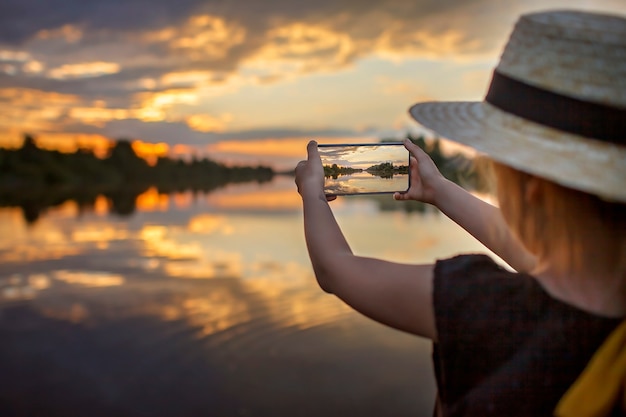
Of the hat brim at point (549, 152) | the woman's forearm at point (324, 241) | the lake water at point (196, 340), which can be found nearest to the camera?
the hat brim at point (549, 152)

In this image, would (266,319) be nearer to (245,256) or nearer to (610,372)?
(245,256)

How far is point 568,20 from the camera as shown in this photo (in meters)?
1.14

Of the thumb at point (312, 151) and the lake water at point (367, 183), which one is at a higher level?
the thumb at point (312, 151)

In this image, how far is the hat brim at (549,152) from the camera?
1.08 meters

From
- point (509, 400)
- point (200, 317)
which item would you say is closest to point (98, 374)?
point (200, 317)

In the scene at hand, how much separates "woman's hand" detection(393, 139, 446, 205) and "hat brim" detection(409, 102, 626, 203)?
369 millimetres

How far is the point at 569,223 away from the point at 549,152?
0.44ft

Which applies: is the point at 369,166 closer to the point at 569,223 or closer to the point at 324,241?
the point at 324,241

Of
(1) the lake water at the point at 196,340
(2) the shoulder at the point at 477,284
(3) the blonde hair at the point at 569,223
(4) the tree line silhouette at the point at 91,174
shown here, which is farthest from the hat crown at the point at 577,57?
(4) the tree line silhouette at the point at 91,174

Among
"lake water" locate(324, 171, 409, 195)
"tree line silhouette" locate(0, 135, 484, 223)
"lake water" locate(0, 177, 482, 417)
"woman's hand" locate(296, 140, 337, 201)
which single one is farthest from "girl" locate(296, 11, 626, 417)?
"tree line silhouette" locate(0, 135, 484, 223)

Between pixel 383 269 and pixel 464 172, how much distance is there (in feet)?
1.25

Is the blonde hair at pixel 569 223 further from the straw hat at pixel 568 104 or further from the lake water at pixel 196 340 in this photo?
the lake water at pixel 196 340

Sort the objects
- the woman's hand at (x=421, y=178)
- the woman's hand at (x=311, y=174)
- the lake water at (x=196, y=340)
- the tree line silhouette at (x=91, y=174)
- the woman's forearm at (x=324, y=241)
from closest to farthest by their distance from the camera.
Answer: the woman's forearm at (x=324, y=241) → the woman's hand at (x=311, y=174) → the woman's hand at (x=421, y=178) → the lake water at (x=196, y=340) → the tree line silhouette at (x=91, y=174)

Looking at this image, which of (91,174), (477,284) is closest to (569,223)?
(477,284)
